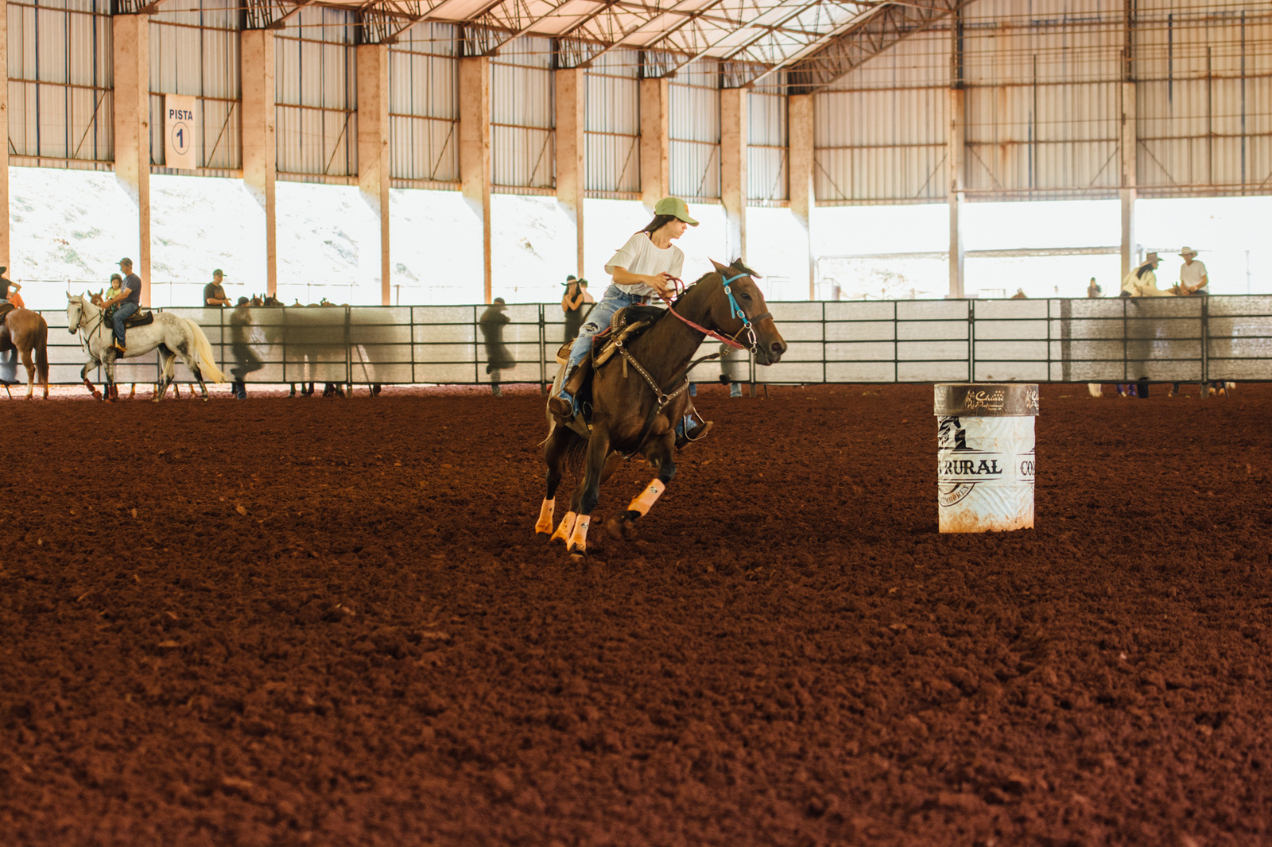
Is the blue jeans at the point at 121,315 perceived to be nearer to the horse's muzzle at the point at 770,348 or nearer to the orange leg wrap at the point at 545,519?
the orange leg wrap at the point at 545,519

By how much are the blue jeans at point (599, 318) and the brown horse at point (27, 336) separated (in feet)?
52.3

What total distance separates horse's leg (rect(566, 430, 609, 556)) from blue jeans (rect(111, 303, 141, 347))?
1452 cm

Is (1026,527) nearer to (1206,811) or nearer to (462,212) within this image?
(1206,811)

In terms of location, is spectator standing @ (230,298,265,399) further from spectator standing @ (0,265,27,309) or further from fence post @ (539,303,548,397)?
fence post @ (539,303,548,397)

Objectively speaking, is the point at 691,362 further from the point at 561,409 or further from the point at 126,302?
the point at 126,302

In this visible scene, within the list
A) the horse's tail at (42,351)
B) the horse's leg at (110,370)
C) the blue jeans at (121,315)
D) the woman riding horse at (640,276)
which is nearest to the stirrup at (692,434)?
the woman riding horse at (640,276)

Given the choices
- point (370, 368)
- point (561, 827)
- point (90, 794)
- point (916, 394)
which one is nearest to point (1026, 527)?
point (561, 827)

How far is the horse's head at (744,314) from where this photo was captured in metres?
6.18

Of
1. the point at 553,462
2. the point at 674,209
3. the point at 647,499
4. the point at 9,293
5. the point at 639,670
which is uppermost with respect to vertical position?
the point at 9,293

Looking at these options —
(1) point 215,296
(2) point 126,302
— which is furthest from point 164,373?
(1) point 215,296

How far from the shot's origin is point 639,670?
163 inches

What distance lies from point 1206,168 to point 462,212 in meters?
21.4

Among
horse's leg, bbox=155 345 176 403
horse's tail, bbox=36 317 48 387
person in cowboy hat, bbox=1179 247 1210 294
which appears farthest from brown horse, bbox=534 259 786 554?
horse's tail, bbox=36 317 48 387

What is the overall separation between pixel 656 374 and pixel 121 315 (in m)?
14.7
